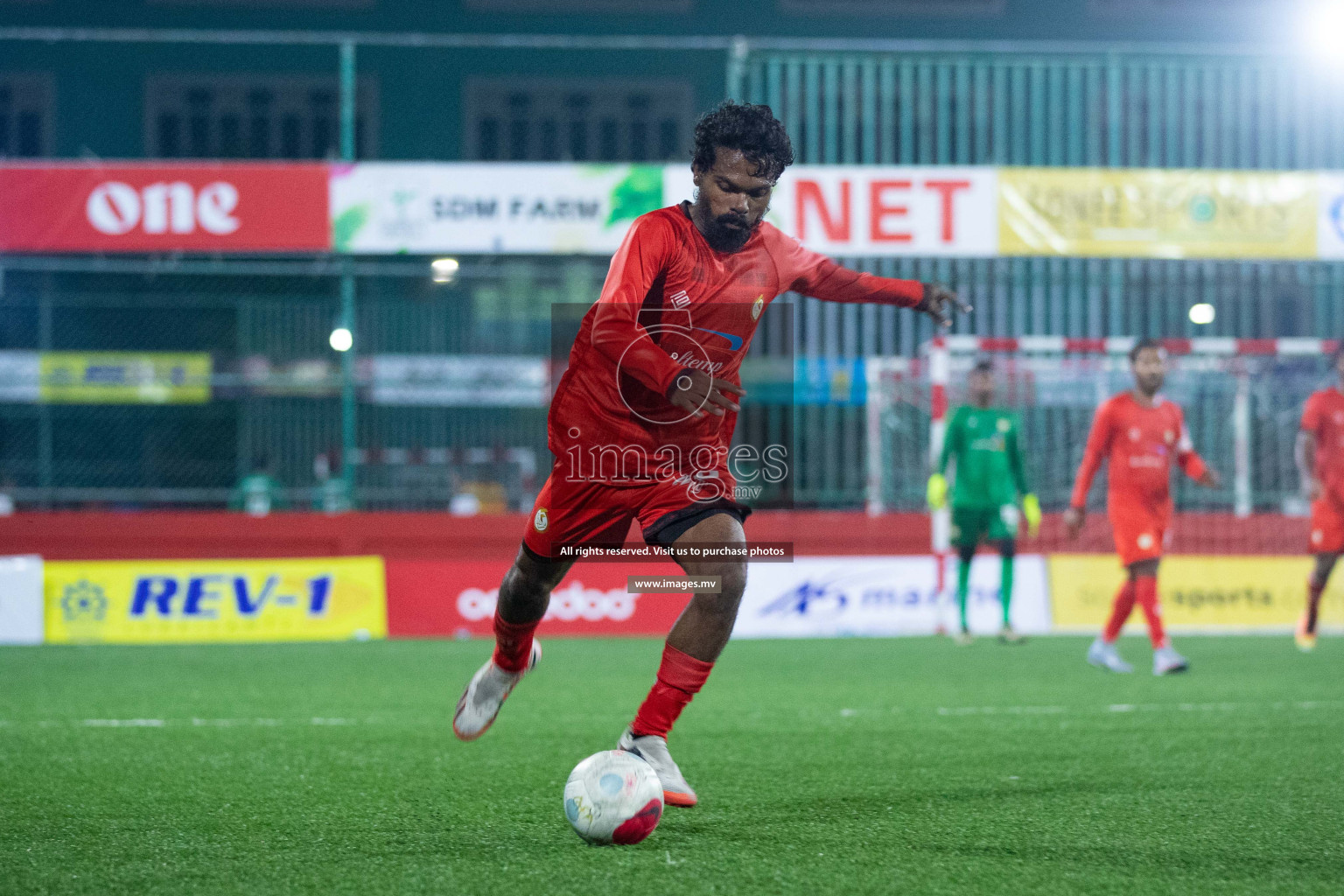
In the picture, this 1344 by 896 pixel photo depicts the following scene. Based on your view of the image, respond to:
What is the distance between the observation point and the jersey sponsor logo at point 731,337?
4188 mm

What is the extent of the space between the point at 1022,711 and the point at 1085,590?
5998 millimetres

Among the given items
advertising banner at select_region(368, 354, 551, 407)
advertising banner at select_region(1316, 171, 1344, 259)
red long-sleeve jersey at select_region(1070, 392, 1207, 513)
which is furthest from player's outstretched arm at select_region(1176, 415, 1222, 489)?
advertising banner at select_region(368, 354, 551, 407)

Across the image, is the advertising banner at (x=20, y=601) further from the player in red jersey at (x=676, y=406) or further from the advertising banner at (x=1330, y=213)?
the advertising banner at (x=1330, y=213)

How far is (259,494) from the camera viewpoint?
42.3 feet

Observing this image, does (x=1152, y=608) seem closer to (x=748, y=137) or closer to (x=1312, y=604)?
(x=1312, y=604)

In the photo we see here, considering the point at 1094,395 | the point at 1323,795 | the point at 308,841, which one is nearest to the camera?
the point at 308,841

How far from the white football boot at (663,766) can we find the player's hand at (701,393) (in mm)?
1021

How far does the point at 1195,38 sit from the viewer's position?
75.1 ft

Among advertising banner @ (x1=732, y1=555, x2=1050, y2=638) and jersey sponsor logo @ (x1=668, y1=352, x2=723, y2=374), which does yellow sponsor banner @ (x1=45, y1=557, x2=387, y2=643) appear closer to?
advertising banner @ (x1=732, y1=555, x2=1050, y2=638)

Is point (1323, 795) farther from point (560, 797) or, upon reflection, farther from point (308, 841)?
point (308, 841)

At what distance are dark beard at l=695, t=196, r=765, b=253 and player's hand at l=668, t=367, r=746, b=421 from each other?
62 cm

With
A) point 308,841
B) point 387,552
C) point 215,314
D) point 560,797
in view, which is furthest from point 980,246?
point 308,841

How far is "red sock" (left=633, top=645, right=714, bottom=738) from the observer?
3998 millimetres

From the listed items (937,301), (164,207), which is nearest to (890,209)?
(164,207)
